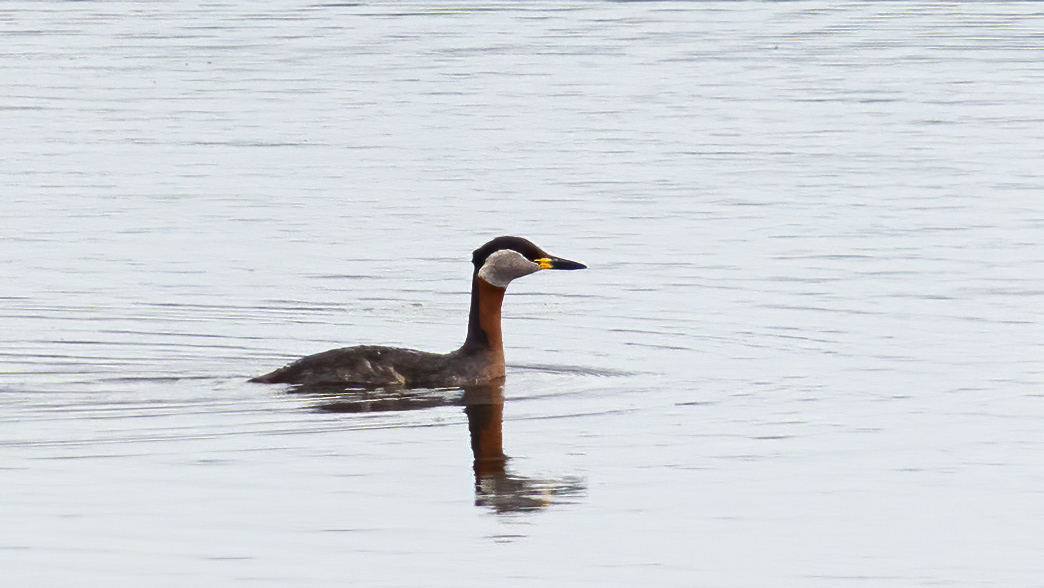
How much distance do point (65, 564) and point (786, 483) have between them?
11.8ft

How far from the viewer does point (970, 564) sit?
368 inches

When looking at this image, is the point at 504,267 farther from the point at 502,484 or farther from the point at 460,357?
the point at 502,484

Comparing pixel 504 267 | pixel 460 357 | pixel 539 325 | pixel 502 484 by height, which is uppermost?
pixel 504 267

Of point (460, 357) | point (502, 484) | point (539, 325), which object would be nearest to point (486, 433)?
point (502, 484)

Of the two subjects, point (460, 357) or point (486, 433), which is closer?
point (486, 433)

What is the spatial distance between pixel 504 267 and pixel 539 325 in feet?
6.06

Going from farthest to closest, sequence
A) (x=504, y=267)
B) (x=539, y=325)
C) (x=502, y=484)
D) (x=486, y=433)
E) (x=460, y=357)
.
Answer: (x=539, y=325)
(x=504, y=267)
(x=460, y=357)
(x=486, y=433)
(x=502, y=484)

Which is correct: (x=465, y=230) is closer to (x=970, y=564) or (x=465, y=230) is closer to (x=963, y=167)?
(x=963, y=167)

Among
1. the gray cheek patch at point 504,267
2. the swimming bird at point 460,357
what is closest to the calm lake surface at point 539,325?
the swimming bird at point 460,357

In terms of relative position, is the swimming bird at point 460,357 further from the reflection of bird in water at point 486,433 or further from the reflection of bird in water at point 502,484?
the reflection of bird in water at point 502,484

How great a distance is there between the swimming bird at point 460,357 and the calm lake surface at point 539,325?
192 millimetres

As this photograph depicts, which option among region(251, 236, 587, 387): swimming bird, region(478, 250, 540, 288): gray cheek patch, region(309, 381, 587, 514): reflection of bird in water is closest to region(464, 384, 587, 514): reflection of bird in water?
region(309, 381, 587, 514): reflection of bird in water

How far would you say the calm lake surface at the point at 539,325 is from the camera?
9.73 m

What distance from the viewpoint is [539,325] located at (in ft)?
52.8
